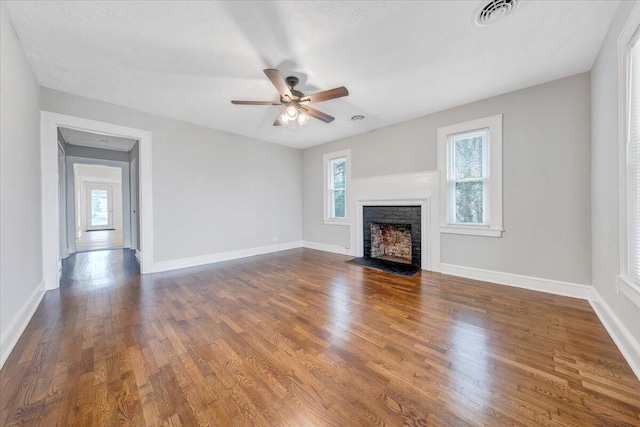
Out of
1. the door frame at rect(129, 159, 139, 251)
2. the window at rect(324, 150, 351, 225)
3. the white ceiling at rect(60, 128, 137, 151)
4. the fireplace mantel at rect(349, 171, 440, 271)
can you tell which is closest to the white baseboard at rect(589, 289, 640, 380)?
the fireplace mantel at rect(349, 171, 440, 271)

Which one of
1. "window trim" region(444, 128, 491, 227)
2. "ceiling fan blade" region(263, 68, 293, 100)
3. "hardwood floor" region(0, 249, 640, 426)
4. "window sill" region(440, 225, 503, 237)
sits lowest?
"hardwood floor" region(0, 249, 640, 426)

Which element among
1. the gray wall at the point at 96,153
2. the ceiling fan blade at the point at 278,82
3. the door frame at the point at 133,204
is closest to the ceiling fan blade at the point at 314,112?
the ceiling fan blade at the point at 278,82

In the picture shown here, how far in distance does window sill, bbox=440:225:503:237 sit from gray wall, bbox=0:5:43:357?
4.70 metres

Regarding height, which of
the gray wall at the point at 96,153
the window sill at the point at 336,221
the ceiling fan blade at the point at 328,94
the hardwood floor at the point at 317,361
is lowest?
the hardwood floor at the point at 317,361

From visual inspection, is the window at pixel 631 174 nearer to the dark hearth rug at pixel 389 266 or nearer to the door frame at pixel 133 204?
the dark hearth rug at pixel 389 266

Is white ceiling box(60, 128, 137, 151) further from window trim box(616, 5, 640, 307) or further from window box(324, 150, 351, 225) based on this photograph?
window trim box(616, 5, 640, 307)

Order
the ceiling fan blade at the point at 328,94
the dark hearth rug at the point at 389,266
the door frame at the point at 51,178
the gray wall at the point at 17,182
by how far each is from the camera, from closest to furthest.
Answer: the gray wall at the point at 17,182
the ceiling fan blade at the point at 328,94
the door frame at the point at 51,178
the dark hearth rug at the point at 389,266

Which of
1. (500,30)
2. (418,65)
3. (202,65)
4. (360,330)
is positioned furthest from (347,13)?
(360,330)

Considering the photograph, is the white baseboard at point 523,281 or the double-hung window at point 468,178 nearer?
the white baseboard at point 523,281

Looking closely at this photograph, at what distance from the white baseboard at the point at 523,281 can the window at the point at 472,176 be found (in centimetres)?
54

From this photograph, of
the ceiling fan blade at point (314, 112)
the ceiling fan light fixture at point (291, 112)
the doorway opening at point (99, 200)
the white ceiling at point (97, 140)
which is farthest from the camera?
the doorway opening at point (99, 200)

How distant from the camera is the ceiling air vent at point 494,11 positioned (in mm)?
1754

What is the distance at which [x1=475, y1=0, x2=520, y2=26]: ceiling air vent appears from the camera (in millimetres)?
1754

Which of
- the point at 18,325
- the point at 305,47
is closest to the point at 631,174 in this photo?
the point at 305,47
